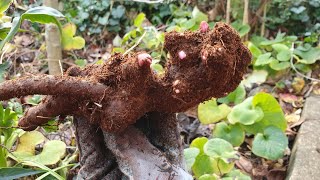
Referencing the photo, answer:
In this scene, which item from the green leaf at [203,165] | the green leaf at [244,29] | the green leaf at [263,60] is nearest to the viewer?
the green leaf at [203,165]

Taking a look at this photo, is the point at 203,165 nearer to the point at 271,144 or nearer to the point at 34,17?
the point at 271,144

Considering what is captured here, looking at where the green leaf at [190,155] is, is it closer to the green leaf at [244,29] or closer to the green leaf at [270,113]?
the green leaf at [270,113]

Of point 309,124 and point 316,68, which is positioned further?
point 316,68

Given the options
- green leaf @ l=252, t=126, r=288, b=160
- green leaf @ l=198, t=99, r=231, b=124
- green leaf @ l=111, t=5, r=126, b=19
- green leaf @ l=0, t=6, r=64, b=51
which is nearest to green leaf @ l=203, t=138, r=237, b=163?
green leaf @ l=252, t=126, r=288, b=160

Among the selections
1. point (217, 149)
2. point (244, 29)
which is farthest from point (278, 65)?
point (217, 149)

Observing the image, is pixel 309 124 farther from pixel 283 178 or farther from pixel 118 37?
pixel 118 37

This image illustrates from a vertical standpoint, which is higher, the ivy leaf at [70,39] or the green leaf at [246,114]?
the ivy leaf at [70,39]

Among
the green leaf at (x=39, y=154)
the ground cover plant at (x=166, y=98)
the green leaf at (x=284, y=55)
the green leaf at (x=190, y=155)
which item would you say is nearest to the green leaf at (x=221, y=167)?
the ground cover plant at (x=166, y=98)

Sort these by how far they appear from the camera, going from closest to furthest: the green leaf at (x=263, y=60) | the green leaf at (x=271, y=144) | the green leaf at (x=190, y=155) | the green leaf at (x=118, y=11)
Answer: the green leaf at (x=190, y=155)
the green leaf at (x=271, y=144)
the green leaf at (x=263, y=60)
the green leaf at (x=118, y=11)

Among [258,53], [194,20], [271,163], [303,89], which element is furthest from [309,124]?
[194,20]
